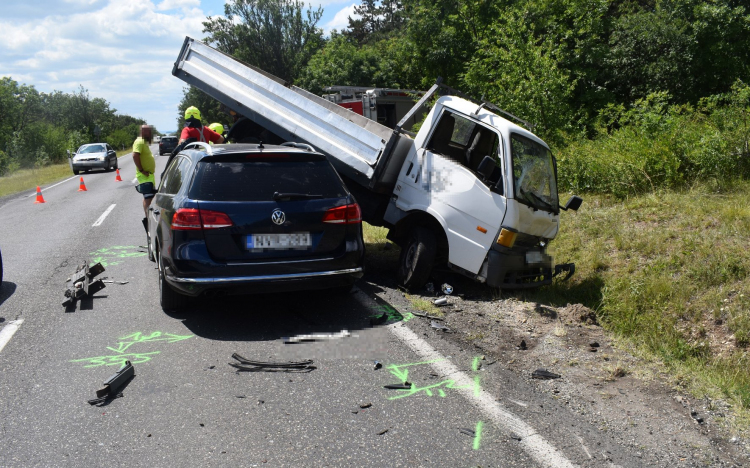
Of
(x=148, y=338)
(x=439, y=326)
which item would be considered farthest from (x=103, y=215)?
(x=439, y=326)

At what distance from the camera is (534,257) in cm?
623

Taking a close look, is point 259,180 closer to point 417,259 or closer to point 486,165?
point 417,259

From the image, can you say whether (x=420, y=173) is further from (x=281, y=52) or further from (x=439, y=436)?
(x=281, y=52)

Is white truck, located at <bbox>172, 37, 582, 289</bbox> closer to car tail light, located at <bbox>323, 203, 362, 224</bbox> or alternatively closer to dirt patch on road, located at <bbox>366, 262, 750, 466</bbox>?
dirt patch on road, located at <bbox>366, 262, 750, 466</bbox>

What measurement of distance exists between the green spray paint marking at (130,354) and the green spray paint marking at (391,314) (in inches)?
71.1

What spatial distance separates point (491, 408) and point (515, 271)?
268 cm

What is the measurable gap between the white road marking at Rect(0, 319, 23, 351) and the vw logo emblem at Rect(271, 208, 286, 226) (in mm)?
2496

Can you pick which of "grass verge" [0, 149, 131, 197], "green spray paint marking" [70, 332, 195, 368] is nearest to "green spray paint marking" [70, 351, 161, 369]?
"green spray paint marking" [70, 332, 195, 368]

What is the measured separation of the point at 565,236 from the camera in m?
8.15

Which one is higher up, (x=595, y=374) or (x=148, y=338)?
(x=148, y=338)

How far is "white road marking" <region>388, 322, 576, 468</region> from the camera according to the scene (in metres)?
3.02

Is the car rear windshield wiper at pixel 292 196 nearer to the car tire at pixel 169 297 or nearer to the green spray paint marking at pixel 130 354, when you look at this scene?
the car tire at pixel 169 297

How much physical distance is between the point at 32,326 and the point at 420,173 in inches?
169

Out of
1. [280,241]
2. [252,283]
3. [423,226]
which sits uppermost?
[280,241]
